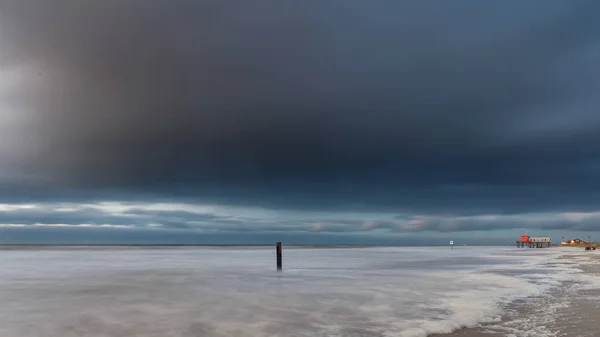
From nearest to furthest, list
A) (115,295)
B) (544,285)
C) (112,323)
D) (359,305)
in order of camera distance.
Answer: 1. (112,323)
2. (359,305)
3. (115,295)
4. (544,285)

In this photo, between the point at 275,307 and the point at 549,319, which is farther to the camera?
the point at 275,307

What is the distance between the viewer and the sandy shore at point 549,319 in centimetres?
1175

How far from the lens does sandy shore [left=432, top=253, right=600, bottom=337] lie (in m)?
11.8

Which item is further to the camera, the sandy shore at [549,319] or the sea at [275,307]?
the sea at [275,307]

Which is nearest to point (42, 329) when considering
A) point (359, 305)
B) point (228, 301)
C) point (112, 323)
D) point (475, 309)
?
point (112, 323)

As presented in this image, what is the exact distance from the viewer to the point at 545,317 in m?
13.9

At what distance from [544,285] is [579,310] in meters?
9.56

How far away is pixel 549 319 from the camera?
1357 cm

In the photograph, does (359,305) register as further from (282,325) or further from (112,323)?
(112,323)

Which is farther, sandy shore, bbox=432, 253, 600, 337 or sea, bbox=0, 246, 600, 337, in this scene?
sea, bbox=0, 246, 600, 337

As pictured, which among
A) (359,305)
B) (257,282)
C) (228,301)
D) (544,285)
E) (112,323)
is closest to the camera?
(112,323)

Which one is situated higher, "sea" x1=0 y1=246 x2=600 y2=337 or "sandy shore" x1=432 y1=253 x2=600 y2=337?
"sandy shore" x1=432 y1=253 x2=600 y2=337

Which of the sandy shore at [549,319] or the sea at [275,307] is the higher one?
the sandy shore at [549,319]

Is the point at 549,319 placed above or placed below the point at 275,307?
above
